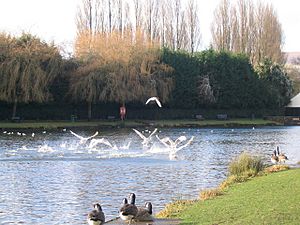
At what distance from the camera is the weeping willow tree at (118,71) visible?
236ft

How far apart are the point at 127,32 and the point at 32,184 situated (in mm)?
53985

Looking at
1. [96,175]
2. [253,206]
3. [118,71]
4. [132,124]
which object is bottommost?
[96,175]

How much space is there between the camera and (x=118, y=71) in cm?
7275

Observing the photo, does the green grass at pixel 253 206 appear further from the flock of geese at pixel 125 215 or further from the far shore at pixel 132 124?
the far shore at pixel 132 124

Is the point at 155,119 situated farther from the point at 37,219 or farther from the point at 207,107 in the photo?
the point at 37,219

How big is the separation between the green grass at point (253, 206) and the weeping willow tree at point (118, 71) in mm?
51437

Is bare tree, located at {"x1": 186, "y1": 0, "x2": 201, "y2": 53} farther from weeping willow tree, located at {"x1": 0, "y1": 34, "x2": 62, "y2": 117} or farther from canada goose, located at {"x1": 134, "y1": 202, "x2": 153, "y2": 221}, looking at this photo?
canada goose, located at {"x1": 134, "y1": 202, "x2": 153, "y2": 221}

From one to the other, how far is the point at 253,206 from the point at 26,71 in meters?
54.2

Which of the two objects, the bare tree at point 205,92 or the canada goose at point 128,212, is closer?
the canada goose at point 128,212

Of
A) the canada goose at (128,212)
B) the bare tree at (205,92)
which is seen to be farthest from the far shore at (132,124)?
the canada goose at (128,212)

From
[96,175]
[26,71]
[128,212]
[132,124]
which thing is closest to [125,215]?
[128,212]

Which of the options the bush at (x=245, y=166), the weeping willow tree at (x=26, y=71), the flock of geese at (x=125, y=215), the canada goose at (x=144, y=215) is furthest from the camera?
the weeping willow tree at (x=26, y=71)

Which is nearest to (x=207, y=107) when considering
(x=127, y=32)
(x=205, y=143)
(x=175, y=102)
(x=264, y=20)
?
(x=175, y=102)

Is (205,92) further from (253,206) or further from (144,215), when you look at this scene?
(144,215)
